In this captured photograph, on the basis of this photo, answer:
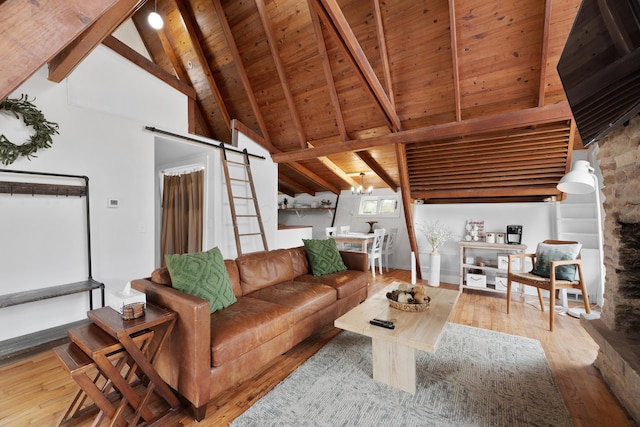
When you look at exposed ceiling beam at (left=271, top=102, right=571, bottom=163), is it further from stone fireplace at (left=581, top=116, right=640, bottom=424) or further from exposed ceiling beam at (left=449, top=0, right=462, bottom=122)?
stone fireplace at (left=581, top=116, right=640, bottom=424)

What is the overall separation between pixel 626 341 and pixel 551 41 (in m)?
2.72

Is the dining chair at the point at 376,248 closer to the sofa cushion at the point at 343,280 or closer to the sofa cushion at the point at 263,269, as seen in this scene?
the sofa cushion at the point at 343,280

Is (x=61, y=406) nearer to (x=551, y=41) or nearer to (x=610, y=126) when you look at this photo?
(x=610, y=126)

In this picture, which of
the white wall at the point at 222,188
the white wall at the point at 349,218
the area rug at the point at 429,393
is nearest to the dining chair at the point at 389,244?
the white wall at the point at 349,218

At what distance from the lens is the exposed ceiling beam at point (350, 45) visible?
2.40 metres

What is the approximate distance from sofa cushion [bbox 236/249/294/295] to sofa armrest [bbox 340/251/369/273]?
2.59ft

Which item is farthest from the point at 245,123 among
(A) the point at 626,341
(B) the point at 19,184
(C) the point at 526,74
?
(A) the point at 626,341

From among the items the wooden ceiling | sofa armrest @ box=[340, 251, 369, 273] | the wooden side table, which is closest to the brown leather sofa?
the wooden side table

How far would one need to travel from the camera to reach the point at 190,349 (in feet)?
4.87

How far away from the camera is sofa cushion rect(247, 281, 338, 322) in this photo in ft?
7.26

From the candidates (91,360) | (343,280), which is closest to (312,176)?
(343,280)

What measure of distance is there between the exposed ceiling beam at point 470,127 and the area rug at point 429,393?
93.3 inches

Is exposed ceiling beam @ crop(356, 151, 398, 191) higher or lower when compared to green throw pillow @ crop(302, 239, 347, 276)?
higher

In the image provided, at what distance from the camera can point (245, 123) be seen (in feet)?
16.4
